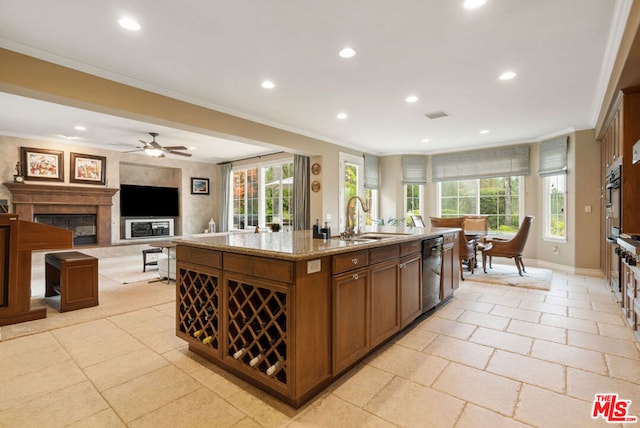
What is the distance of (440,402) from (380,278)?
905mm

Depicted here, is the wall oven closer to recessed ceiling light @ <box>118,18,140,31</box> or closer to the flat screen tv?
recessed ceiling light @ <box>118,18,140,31</box>

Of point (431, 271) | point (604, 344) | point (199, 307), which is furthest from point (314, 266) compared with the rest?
point (604, 344)

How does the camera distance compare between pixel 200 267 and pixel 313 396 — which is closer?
pixel 313 396

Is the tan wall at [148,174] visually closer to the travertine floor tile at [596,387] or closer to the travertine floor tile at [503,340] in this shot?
the travertine floor tile at [503,340]

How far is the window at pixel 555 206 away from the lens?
5906 millimetres

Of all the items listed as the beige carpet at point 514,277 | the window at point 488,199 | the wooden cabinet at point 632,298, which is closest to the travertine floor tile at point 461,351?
the wooden cabinet at point 632,298

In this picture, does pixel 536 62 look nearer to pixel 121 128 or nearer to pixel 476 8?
pixel 476 8

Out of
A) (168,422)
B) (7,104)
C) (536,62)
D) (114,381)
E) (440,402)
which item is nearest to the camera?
(168,422)

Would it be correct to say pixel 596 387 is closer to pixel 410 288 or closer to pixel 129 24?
pixel 410 288

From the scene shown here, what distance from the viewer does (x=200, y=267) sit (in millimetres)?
2387

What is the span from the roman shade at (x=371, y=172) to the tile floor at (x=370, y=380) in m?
4.82

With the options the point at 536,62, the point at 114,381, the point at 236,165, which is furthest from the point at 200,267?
the point at 236,165

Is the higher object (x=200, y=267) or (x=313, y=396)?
(x=200, y=267)

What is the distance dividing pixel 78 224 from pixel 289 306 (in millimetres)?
7406
